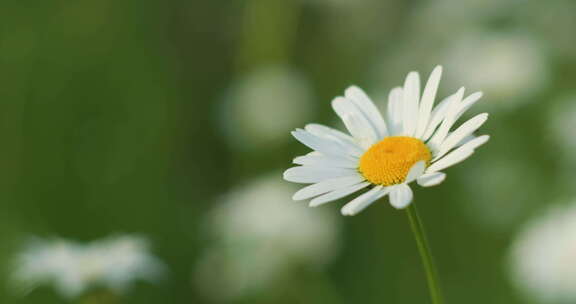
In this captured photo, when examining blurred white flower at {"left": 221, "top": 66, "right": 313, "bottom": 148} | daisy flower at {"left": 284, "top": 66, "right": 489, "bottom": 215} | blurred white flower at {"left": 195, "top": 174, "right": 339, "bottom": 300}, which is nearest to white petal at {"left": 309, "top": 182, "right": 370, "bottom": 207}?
daisy flower at {"left": 284, "top": 66, "right": 489, "bottom": 215}

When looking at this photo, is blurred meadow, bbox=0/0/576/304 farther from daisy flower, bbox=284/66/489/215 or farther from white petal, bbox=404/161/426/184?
white petal, bbox=404/161/426/184

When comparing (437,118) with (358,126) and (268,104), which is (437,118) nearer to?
(358,126)

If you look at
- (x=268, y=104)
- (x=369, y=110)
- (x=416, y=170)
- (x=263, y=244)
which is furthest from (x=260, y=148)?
(x=416, y=170)

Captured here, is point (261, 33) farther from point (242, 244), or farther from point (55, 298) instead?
point (55, 298)

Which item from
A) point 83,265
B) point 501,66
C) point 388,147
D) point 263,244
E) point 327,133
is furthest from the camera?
point 501,66

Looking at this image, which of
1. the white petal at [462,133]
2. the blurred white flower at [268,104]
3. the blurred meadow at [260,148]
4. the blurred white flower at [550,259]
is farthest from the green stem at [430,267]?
the blurred white flower at [268,104]

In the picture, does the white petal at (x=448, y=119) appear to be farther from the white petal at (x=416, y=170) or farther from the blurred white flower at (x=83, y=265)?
the blurred white flower at (x=83, y=265)
